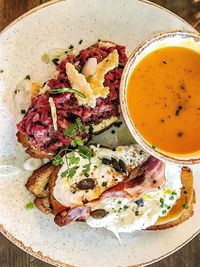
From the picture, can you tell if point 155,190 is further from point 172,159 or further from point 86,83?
→ point 86,83

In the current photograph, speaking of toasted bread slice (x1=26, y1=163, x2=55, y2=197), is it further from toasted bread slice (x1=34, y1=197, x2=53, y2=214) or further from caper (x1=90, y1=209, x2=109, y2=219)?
caper (x1=90, y1=209, x2=109, y2=219)

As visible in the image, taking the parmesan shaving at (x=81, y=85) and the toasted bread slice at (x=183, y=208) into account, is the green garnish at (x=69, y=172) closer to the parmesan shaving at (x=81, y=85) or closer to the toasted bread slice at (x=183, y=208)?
the parmesan shaving at (x=81, y=85)

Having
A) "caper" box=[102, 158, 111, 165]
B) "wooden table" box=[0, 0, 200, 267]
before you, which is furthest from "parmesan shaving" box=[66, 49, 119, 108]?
"wooden table" box=[0, 0, 200, 267]

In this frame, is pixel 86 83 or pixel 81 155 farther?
pixel 81 155

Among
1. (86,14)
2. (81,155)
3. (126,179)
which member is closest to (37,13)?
(86,14)

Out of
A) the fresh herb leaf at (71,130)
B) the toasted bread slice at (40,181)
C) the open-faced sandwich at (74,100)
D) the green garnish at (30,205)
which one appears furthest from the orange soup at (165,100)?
the green garnish at (30,205)

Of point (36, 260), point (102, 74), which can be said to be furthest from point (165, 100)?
point (36, 260)
